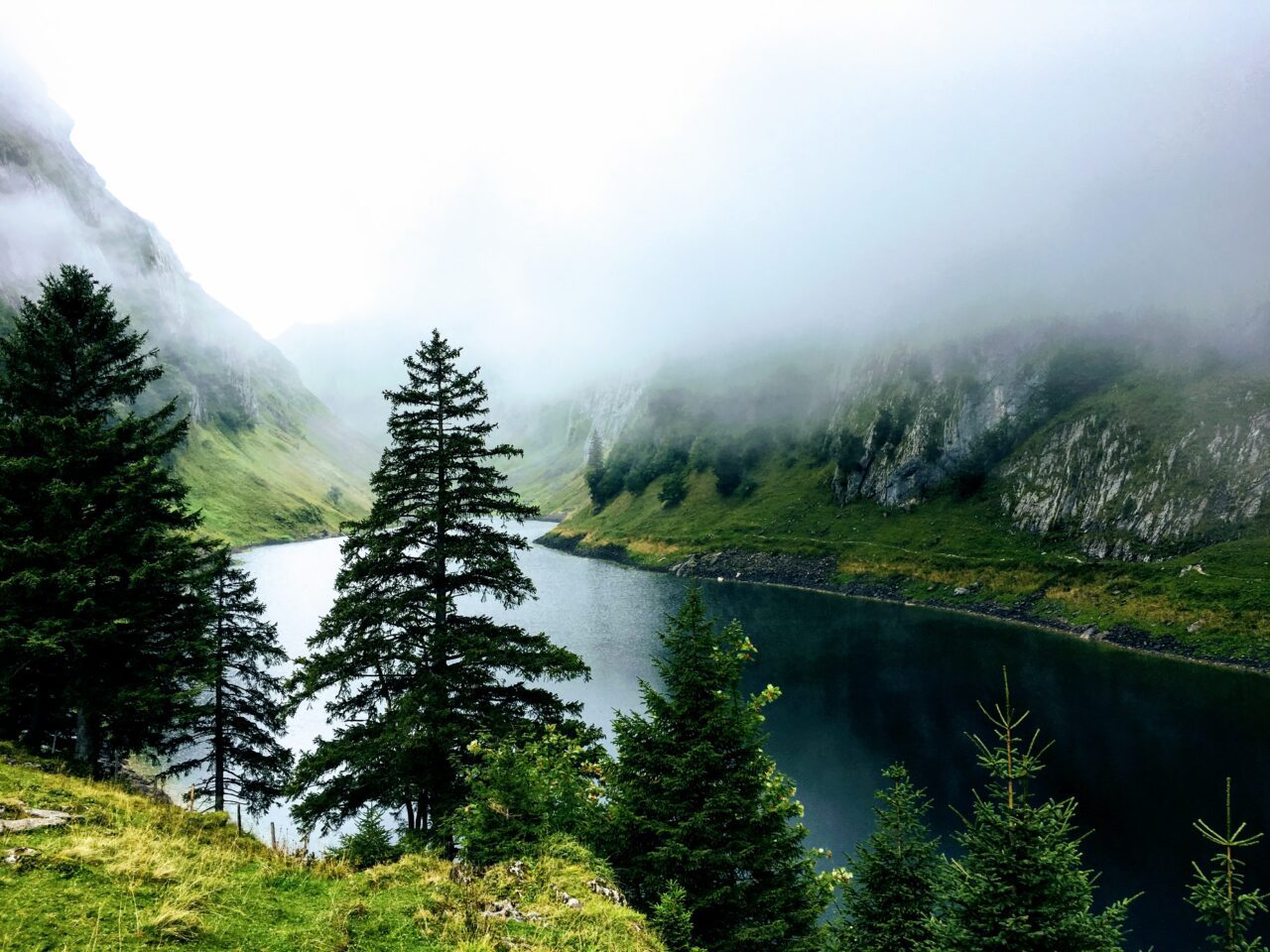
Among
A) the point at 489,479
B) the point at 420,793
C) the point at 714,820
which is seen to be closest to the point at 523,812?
the point at 714,820

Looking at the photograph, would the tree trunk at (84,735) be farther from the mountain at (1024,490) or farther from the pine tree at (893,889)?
the mountain at (1024,490)

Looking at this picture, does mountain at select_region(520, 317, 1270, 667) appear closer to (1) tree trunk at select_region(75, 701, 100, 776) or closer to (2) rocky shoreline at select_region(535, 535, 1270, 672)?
(2) rocky shoreline at select_region(535, 535, 1270, 672)

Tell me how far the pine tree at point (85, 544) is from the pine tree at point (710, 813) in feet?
50.5

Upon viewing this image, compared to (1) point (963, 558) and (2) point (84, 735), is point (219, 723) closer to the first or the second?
(2) point (84, 735)

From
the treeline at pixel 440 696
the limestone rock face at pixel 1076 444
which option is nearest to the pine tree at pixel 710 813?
the treeline at pixel 440 696

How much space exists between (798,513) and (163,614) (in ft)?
438

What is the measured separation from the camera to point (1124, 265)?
13738 cm

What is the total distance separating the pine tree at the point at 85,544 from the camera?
17.3 m

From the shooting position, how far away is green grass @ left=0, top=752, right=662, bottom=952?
24.5 ft

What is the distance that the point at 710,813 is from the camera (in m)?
14.0

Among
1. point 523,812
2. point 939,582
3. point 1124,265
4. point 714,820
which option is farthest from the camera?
point 1124,265

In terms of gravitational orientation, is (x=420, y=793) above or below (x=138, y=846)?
below

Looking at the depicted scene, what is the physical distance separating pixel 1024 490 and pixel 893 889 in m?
121

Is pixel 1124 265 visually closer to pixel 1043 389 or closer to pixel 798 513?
pixel 1043 389
